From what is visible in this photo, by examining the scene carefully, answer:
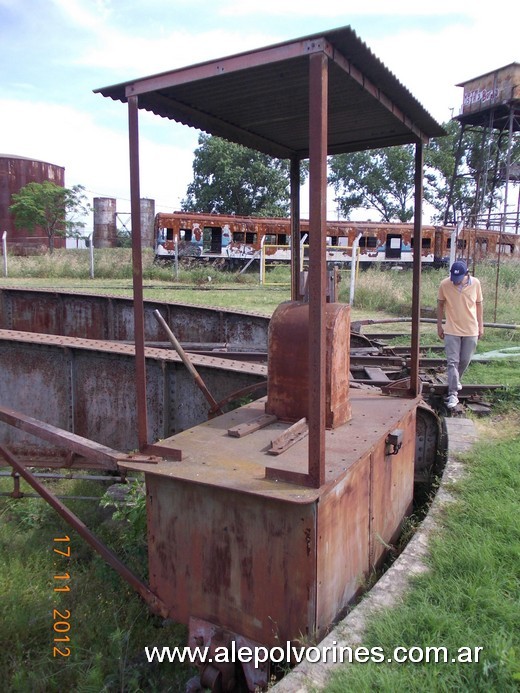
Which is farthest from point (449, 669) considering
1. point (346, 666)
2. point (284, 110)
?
point (284, 110)

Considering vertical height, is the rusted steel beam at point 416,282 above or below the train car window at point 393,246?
below

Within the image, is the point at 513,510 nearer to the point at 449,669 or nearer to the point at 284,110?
the point at 449,669

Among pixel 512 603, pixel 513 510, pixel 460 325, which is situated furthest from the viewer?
pixel 460 325

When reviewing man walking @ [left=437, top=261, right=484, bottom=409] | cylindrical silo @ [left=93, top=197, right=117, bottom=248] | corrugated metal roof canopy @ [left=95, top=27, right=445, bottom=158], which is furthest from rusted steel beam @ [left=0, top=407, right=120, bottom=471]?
cylindrical silo @ [left=93, top=197, right=117, bottom=248]

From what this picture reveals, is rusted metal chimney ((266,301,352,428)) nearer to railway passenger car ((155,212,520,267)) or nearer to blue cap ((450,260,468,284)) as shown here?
blue cap ((450,260,468,284))

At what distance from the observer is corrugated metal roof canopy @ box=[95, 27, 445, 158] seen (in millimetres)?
2641

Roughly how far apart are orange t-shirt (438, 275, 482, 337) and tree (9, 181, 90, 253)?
35375 mm

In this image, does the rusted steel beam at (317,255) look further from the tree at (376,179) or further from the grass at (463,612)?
the tree at (376,179)

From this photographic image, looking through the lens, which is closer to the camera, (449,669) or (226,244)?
(449,669)

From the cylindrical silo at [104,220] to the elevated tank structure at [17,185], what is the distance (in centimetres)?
266

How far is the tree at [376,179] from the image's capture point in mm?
47031

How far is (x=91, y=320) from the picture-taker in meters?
8.21

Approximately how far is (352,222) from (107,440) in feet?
89.7
